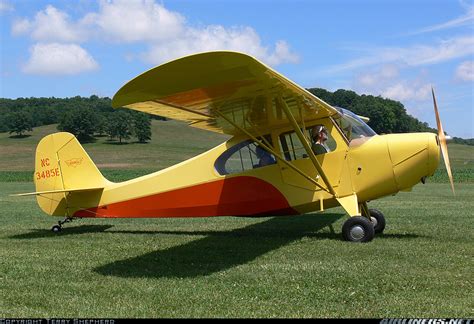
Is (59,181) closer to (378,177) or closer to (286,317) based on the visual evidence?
(378,177)

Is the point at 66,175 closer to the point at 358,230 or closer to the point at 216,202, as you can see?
the point at 216,202

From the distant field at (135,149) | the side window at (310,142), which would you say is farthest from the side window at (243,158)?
the distant field at (135,149)

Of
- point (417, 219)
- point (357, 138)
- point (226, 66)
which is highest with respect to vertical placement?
point (226, 66)

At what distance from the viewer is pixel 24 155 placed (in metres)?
64.8

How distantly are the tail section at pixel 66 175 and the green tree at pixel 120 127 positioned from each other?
67558mm

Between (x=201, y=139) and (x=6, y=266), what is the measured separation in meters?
70.2

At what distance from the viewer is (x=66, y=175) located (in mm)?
10305

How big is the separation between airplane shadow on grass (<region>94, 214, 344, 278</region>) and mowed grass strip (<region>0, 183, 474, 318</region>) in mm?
20

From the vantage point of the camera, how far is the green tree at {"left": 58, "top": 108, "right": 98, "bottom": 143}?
7750 cm

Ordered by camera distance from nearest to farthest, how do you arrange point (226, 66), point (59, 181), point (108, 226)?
point (226, 66), point (59, 181), point (108, 226)

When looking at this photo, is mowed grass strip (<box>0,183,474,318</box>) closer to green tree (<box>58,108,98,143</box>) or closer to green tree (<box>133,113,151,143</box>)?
green tree (<box>133,113,151,143</box>)

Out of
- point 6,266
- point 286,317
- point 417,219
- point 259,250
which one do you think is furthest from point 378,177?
point 6,266

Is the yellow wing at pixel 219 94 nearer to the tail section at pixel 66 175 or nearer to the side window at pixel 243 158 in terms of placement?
the side window at pixel 243 158

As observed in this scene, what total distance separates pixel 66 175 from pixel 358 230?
622cm
